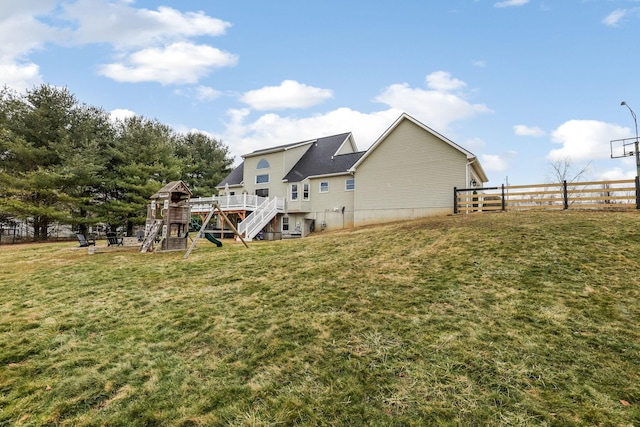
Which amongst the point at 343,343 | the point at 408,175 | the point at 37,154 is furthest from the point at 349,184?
the point at 37,154

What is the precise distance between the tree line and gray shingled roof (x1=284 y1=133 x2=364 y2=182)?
13373 mm

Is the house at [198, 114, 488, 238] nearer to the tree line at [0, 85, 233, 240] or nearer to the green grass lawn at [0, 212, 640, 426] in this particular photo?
the tree line at [0, 85, 233, 240]

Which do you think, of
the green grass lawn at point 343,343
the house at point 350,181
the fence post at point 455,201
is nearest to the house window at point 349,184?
the house at point 350,181

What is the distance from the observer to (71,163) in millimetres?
23328

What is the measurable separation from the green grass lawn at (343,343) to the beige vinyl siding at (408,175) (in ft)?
31.3

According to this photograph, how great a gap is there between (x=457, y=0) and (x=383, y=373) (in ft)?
51.8

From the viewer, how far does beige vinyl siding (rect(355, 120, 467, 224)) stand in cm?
1794

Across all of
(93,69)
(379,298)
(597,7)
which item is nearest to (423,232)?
(379,298)

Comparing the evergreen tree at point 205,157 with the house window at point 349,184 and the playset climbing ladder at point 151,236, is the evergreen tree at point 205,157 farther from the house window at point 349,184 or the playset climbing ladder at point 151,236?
the playset climbing ladder at point 151,236

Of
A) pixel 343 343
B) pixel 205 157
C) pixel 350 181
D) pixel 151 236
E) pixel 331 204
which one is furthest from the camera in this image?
pixel 205 157

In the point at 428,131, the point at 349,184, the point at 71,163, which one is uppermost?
the point at 428,131

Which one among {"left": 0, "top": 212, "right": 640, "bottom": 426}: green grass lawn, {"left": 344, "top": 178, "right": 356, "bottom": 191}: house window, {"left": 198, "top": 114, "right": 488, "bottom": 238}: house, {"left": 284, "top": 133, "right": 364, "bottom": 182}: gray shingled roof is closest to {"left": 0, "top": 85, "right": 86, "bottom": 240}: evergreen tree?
{"left": 198, "top": 114, "right": 488, "bottom": 238}: house

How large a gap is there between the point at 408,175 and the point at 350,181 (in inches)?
181

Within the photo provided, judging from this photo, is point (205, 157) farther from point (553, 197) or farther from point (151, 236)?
point (553, 197)
